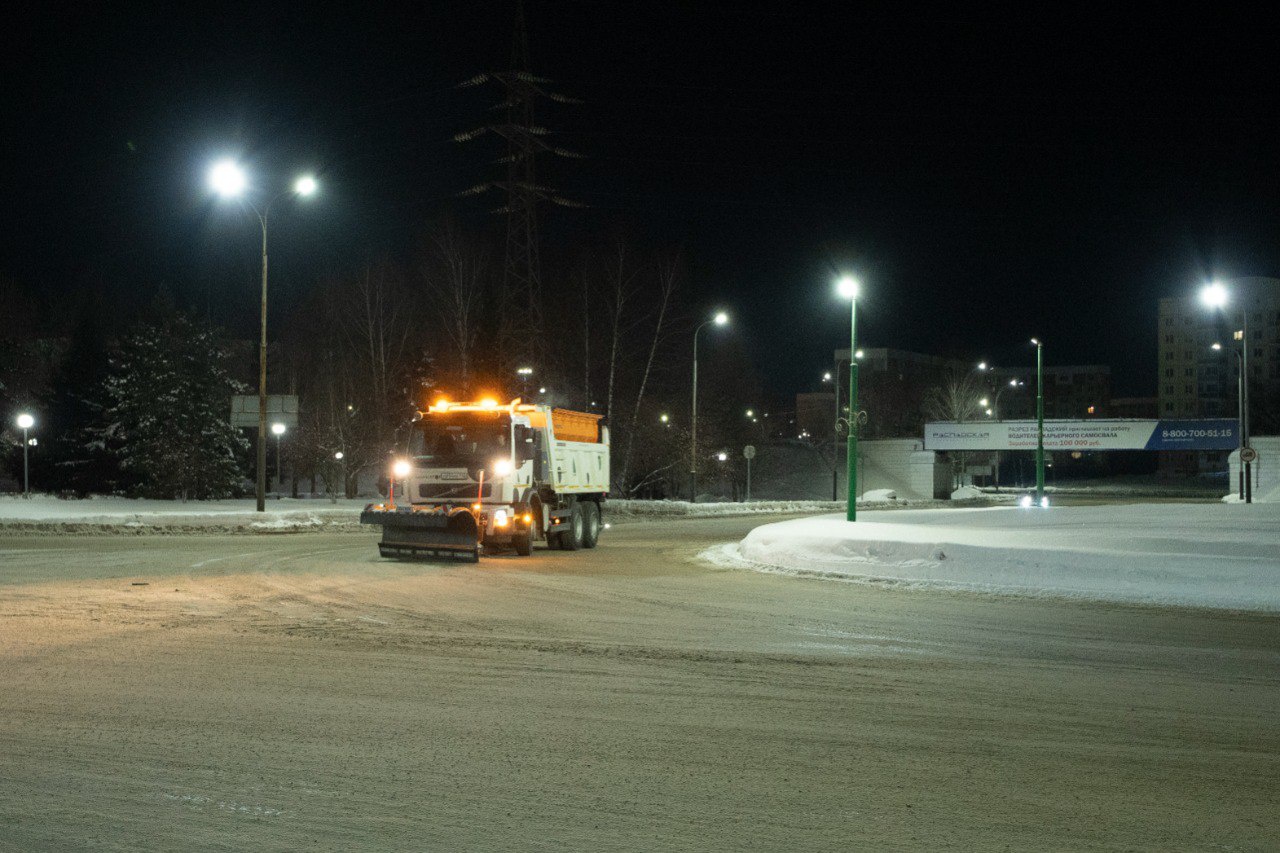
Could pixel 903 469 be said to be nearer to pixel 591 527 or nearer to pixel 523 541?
pixel 591 527

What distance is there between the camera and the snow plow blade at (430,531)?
21.3 meters

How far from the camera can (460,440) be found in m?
22.3

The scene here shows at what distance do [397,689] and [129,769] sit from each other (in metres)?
2.69

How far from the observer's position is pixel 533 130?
41781 mm

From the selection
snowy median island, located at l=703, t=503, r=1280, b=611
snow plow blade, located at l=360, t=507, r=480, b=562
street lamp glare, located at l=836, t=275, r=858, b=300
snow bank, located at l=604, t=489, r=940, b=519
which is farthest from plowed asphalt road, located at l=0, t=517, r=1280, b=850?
snow bank, located at l=604, t=489, r=940, b=519

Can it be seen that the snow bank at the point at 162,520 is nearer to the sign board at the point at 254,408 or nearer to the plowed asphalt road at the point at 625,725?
the sign board at the point at 254,408

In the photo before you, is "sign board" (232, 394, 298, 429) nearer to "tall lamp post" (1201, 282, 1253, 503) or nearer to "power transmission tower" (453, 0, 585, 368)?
"power transmission tower" (453, 0, 585, 368)

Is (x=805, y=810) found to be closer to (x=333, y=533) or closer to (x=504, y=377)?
(x=333, y=533)

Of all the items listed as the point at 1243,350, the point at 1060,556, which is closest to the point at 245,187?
the point at 1060,556

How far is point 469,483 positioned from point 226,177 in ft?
40.1

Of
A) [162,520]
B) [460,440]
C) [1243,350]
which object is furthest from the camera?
[1243,350]

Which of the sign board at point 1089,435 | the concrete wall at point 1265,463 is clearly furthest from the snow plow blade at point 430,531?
the sign board at point 1089,435

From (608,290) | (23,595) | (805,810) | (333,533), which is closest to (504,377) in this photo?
(608,290)

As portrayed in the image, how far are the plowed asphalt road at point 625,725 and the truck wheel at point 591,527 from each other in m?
11.2
